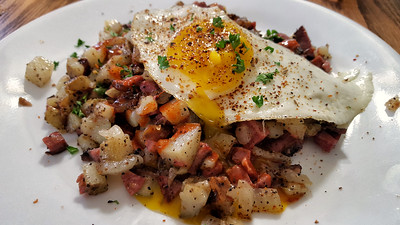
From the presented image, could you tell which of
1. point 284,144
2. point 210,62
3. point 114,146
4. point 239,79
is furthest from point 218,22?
point 114,146

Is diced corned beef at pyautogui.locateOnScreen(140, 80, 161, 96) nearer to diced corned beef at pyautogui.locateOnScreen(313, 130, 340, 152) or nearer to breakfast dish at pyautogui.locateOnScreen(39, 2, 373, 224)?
breakfast dish at pyautogui.locateOnScreen(39, 2, 373, 224)

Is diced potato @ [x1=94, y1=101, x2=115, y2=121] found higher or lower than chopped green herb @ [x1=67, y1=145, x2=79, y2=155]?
higher

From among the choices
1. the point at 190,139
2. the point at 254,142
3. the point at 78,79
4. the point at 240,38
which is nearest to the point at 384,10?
the point at 240,38

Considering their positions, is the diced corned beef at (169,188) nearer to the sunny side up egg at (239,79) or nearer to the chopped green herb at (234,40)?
the sunny side up egg at (239,79)

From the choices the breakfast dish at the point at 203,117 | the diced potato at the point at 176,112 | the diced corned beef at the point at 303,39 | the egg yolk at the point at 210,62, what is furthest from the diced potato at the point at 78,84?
the diced corned beef at the point at 303,39

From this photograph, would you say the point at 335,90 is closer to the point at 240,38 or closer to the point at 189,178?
the point at 240,38

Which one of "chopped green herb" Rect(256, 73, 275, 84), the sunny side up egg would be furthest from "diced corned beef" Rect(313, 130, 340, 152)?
"chopped green herb" Rect(256, 73, 275, 84)
